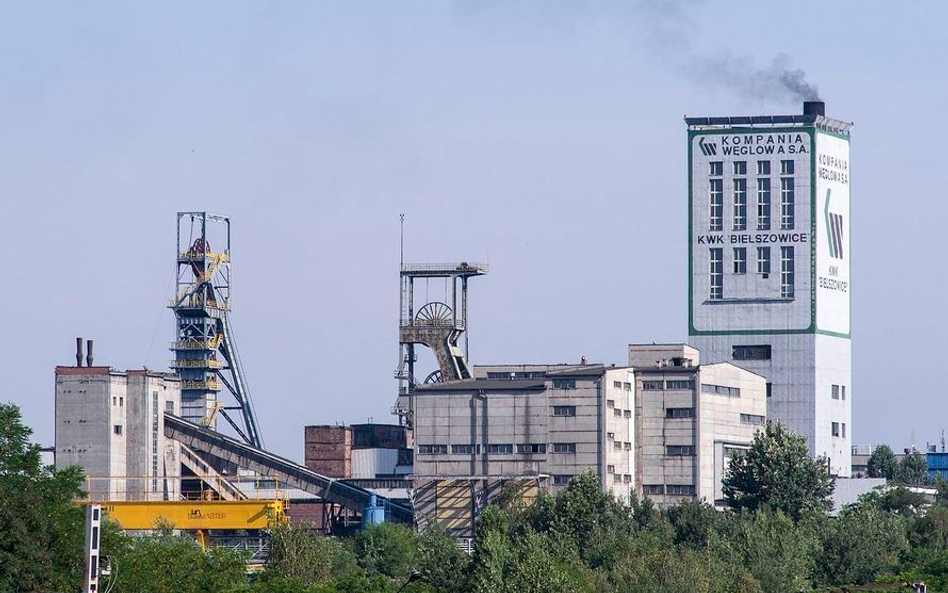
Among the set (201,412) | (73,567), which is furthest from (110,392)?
(73,567)

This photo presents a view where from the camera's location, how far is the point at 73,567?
286 feet

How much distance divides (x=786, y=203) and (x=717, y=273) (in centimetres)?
886

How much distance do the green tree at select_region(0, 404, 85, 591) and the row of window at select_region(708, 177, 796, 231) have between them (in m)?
109

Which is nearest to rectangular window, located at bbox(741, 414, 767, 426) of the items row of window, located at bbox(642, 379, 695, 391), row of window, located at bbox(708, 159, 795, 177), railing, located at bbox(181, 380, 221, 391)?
row of window, located at bbox(642, 379, 695, 391)

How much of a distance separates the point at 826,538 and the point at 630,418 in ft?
90.8

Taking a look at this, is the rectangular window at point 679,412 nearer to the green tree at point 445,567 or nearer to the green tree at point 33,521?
the green tree at point 445,567

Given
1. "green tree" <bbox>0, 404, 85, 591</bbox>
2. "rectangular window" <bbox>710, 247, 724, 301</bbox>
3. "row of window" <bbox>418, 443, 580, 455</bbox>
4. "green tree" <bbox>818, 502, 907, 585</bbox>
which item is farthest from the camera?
"rectangular window" <bbox>710, 247, 724, 301</bbox>

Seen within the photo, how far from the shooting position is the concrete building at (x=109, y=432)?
161500mm

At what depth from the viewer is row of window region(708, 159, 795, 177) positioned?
194m

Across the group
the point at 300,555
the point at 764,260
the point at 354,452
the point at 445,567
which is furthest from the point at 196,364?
the point at 445,567

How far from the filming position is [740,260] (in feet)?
640

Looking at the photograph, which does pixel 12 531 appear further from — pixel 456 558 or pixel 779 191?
pixel 779 191

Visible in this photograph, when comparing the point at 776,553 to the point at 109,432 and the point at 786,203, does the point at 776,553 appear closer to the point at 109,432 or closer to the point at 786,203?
the point at 109,432

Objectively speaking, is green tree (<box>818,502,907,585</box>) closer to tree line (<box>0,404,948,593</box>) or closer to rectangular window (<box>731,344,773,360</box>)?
tree line (<box>0,404,948,593</box>)
